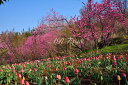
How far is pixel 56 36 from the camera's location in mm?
16203

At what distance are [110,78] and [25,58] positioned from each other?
1228 cm

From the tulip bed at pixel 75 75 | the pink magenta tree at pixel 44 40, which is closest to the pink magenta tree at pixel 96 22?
the pink magenta tree at pixel 44 40

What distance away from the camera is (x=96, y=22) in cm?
1395

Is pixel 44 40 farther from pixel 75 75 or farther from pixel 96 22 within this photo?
pixel 75 75

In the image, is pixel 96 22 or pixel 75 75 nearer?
pixel 75 75

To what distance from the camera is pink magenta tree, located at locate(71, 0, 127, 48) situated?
13555 mm

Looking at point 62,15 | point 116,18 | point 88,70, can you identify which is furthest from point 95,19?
point 88,70

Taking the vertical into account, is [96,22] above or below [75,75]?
above

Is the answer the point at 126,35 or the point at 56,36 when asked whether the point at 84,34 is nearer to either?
the point at 56,36

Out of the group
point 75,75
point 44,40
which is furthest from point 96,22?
point 75,75

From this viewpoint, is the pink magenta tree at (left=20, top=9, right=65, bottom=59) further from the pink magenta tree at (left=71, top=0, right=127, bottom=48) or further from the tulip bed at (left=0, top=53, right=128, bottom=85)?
the tulip bed at (left=0, top=53, right=128, bottom=85)

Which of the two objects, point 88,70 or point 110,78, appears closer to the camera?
point 110,78

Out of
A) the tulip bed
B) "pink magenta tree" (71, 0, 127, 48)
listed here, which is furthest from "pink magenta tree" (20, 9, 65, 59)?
the tulip bed

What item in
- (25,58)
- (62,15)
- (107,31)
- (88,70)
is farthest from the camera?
(62,15)
